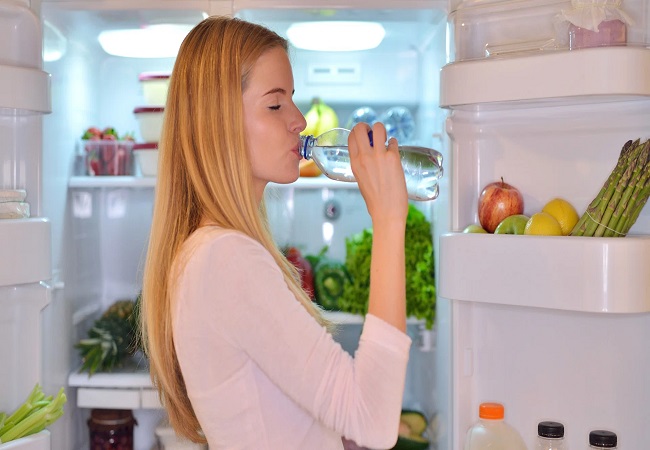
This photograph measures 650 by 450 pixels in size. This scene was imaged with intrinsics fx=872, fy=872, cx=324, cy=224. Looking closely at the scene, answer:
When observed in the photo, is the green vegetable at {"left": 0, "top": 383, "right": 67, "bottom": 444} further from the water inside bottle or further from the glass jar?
the water inside bottle

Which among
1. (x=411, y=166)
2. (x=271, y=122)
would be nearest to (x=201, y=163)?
(x=271, y=122)

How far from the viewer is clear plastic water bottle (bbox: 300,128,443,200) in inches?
57.4

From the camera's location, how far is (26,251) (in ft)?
5.44

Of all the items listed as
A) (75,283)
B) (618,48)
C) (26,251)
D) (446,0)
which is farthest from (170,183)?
(75,283)

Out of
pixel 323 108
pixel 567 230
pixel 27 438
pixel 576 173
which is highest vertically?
pixel 323 108

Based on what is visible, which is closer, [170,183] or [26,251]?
[170,183]

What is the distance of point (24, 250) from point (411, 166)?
75cm

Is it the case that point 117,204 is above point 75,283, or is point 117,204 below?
above

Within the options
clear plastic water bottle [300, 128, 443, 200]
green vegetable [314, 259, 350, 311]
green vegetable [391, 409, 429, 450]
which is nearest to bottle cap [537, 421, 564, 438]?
clear plastic water bottle [300, 128, 443, 200]

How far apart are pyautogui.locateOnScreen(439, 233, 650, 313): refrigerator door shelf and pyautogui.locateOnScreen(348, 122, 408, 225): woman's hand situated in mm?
526

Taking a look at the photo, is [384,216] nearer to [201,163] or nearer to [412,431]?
[201,163]

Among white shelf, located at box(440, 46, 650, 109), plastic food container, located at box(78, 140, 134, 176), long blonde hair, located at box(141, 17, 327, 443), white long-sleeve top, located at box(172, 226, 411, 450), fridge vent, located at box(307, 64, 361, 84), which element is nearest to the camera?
white long-sleeve top, located at box(172, 226, 411, 450)

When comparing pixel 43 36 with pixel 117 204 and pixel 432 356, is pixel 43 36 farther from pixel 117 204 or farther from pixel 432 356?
pixel 432 356

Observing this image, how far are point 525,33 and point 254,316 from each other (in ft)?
3.07
